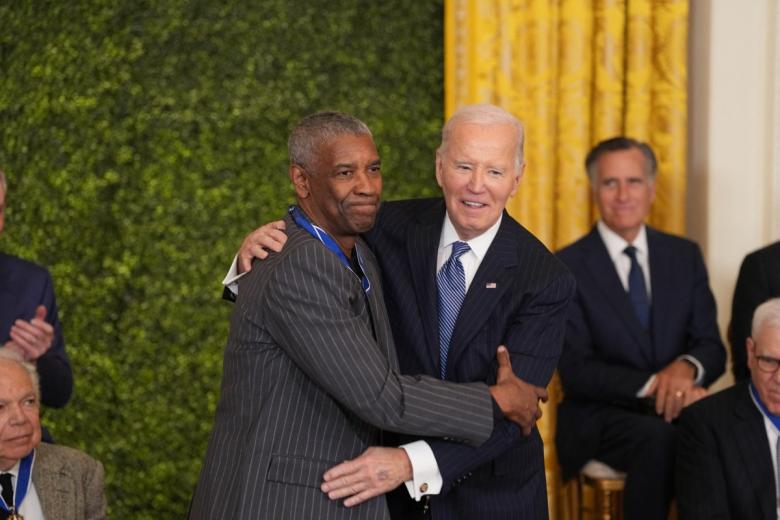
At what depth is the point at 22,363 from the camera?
136 inches

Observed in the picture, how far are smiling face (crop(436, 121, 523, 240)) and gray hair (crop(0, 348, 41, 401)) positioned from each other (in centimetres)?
142

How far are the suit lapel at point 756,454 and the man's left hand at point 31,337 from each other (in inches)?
86.5

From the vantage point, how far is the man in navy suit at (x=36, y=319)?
3598mm

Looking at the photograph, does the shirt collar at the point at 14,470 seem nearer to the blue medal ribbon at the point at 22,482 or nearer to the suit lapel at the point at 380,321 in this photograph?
the blue medal ribbon at the point at 22,482

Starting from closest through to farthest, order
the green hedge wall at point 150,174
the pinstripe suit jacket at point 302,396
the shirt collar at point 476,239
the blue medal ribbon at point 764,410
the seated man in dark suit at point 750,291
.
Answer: the pinstripe suit jacket at point 302,396
the shirt collar at point 476,239
the blue medal ribbon at point 764,410
the seated man in dark suit at point 750,291
the green hedge wall at point 150,174

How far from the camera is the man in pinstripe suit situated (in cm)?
247

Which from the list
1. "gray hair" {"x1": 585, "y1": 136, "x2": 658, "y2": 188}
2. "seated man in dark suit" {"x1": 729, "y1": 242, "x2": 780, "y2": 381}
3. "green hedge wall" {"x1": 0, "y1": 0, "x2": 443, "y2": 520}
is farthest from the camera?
"green hedge wall" {"x1": 0, "y1": 0, "x2": 443, "y2": 520}

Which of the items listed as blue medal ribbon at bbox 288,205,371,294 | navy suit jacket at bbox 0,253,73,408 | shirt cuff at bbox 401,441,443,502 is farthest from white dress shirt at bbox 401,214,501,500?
navy suit jacket at bbox 0,253,73,408

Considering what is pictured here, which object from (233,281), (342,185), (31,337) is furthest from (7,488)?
(342,185)

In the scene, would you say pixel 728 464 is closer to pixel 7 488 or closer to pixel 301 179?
pixel 301 179

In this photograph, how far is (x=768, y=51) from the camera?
5043mm

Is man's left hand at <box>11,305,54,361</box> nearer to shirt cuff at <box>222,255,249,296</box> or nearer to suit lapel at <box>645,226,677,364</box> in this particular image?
shirt cuff at <box>222,255,249,296</box>

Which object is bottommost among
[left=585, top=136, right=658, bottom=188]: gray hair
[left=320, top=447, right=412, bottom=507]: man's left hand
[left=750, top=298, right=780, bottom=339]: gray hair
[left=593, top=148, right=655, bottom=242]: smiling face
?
[left=320, top=447, right=412, bottom=507]: man's left hand

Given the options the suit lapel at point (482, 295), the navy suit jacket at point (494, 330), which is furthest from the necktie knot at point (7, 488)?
the suit lapel at point (482, 295)
